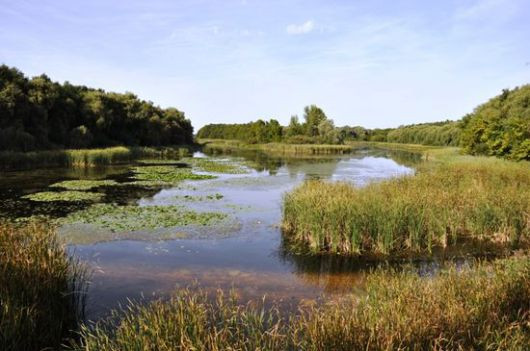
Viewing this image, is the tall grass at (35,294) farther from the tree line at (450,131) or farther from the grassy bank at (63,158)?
the tree line at (450,131)

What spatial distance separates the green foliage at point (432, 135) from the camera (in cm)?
7984

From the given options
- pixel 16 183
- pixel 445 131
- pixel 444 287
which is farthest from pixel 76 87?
pixel 445 131

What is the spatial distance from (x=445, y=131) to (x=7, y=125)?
78.2 m

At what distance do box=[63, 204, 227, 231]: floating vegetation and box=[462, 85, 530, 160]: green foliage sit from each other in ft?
83.5

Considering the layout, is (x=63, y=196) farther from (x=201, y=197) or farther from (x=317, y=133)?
(x=317, y=133)

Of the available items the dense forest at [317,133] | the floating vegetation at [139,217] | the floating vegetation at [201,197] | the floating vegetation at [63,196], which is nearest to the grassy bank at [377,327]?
the floating vegetation at [139,217]

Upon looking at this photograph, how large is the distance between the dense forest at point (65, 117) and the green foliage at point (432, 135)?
51.1 metres

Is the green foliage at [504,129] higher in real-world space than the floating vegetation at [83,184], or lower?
higher

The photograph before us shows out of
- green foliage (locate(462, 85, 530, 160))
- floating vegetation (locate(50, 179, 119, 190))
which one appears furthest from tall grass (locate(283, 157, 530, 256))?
green foliage (locate(462, 85, 530, 160))

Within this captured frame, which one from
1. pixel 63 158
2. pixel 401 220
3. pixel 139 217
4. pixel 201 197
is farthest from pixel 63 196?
pixel 63 158

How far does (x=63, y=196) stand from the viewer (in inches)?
769

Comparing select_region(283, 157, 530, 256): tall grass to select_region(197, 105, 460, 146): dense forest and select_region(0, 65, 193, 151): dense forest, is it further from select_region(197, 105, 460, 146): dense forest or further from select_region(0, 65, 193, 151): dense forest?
select_region(197, 105, 460, 146): dense forest

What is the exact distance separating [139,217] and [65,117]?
34.1 metres

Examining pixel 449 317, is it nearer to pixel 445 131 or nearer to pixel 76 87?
pixel 76 87
